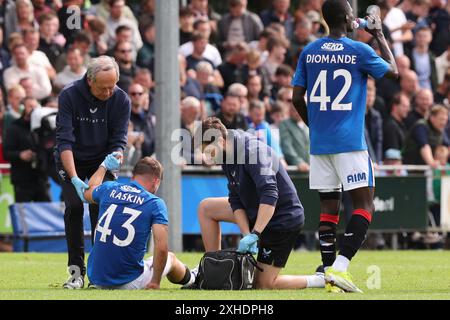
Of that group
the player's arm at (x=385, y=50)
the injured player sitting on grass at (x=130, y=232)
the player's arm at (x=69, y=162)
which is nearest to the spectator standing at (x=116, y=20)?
the player's arm at (x=69, y=162)

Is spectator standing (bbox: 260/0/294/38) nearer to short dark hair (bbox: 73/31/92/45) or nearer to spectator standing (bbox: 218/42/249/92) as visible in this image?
spectator standing (bbox: 218/42/249/92)

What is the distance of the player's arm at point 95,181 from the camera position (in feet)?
39.2

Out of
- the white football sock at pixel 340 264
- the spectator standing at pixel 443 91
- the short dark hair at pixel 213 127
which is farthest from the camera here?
the spectator standing at pixel 443 91

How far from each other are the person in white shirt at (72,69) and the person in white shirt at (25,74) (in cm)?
27

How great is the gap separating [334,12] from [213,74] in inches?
422

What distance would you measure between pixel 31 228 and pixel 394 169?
19.5 feet

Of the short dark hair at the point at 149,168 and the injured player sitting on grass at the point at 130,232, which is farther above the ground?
the short dark hair at the point at 149,168

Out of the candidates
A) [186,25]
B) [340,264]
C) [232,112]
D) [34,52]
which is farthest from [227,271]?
[186,25]

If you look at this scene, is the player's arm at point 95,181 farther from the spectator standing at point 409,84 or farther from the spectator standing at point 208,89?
the spectator standing at point 409,84

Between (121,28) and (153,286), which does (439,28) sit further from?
→ (153,286)

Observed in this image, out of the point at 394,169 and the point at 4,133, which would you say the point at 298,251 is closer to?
the point at 394,169

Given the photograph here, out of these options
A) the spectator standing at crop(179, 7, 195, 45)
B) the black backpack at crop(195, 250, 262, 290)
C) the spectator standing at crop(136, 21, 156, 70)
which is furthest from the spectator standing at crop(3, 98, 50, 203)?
the black backpack at crop(195, 250, 262, 290)

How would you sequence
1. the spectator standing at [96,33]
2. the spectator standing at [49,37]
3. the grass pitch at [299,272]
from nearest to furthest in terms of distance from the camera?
the grass pitch at [299,272], the spectator standing at [49,37], the spectator standing at [96,33]

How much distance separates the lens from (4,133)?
19.8 m
